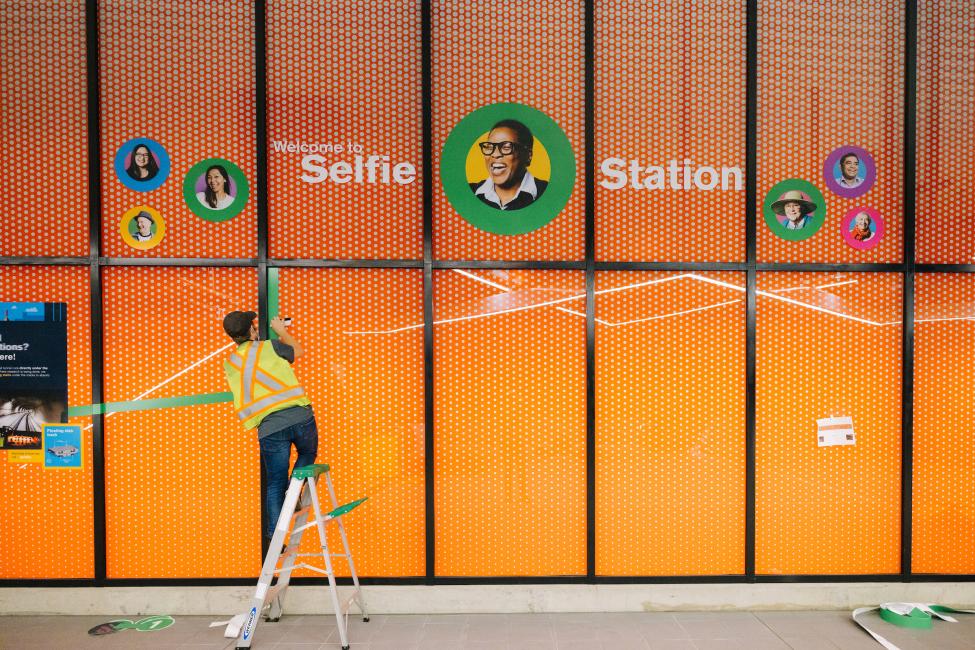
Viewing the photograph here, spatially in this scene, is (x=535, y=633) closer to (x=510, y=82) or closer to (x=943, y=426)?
(x=943, y=426)

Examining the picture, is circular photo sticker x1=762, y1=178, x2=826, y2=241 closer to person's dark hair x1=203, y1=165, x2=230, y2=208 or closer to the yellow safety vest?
the yellow safety vest

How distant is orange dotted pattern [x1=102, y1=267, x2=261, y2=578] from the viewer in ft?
13.2

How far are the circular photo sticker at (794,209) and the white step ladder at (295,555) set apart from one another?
3.80 m

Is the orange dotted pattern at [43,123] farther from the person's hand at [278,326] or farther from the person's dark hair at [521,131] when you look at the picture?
the person's dark hair at [521,131]

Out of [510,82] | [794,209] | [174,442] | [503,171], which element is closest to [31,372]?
[174,442]

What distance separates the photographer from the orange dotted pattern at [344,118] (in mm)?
4043

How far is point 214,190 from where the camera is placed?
13.2 feet

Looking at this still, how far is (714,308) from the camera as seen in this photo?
411 cm

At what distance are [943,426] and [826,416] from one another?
955mm

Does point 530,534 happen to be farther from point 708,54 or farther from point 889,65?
point 889,65

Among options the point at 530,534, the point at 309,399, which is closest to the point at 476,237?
the point at 309,399

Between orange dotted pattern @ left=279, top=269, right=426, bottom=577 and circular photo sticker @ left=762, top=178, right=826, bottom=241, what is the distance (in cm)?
283

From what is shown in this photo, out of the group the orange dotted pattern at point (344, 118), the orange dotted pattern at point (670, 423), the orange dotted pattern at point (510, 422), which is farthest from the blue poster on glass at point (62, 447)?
the orange dotted pattern at point (670, 423)

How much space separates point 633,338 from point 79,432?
432cm
